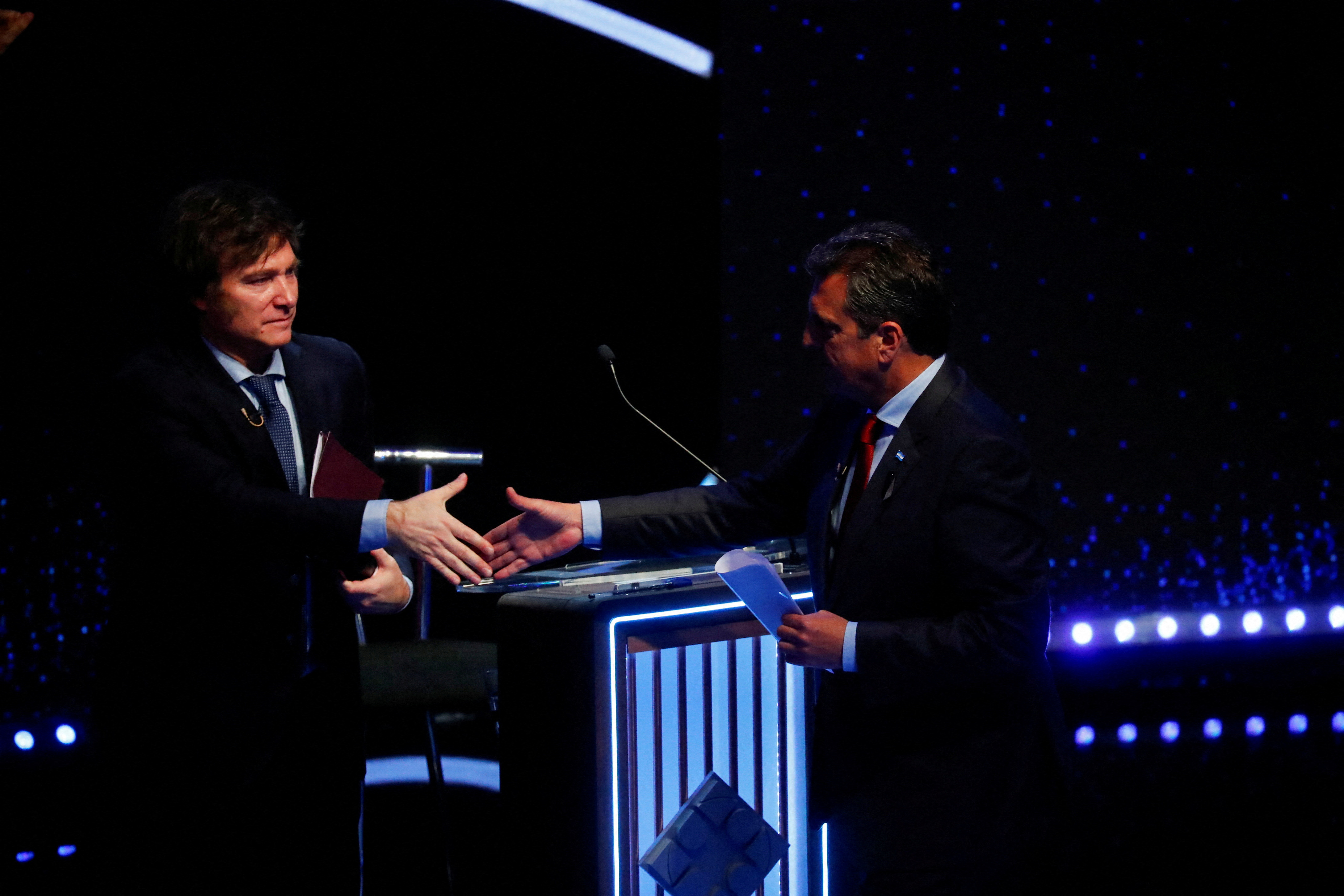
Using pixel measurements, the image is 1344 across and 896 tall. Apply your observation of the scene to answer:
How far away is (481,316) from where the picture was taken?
13.6 ft

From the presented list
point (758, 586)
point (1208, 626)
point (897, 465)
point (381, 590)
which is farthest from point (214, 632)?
point (1208, 626)

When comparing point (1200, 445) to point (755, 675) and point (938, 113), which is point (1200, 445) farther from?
point (755, 675)

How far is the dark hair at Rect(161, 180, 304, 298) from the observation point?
6.48ft

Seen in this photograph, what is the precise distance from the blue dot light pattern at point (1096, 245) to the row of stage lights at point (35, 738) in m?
2.31

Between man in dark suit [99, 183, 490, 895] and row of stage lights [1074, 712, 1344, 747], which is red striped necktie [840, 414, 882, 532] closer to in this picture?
man in dark suit [99, 183, 490, 895]

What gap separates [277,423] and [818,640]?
103cm

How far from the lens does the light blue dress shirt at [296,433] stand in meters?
1.91

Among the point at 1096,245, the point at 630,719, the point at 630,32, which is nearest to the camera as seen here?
the point at 630,719

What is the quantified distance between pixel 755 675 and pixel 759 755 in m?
0.16

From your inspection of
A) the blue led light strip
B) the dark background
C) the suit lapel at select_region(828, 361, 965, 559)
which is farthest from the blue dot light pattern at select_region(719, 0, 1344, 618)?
the suit lapel at select_region(828, 361, 965, 559)

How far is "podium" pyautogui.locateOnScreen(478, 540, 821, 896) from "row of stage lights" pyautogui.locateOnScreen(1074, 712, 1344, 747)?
2548 mm

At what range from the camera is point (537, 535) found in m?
2.29

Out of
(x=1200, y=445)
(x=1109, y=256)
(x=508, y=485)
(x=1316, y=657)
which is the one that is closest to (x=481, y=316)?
(x=508, y=485)

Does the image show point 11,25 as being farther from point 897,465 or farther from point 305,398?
point 897,465
